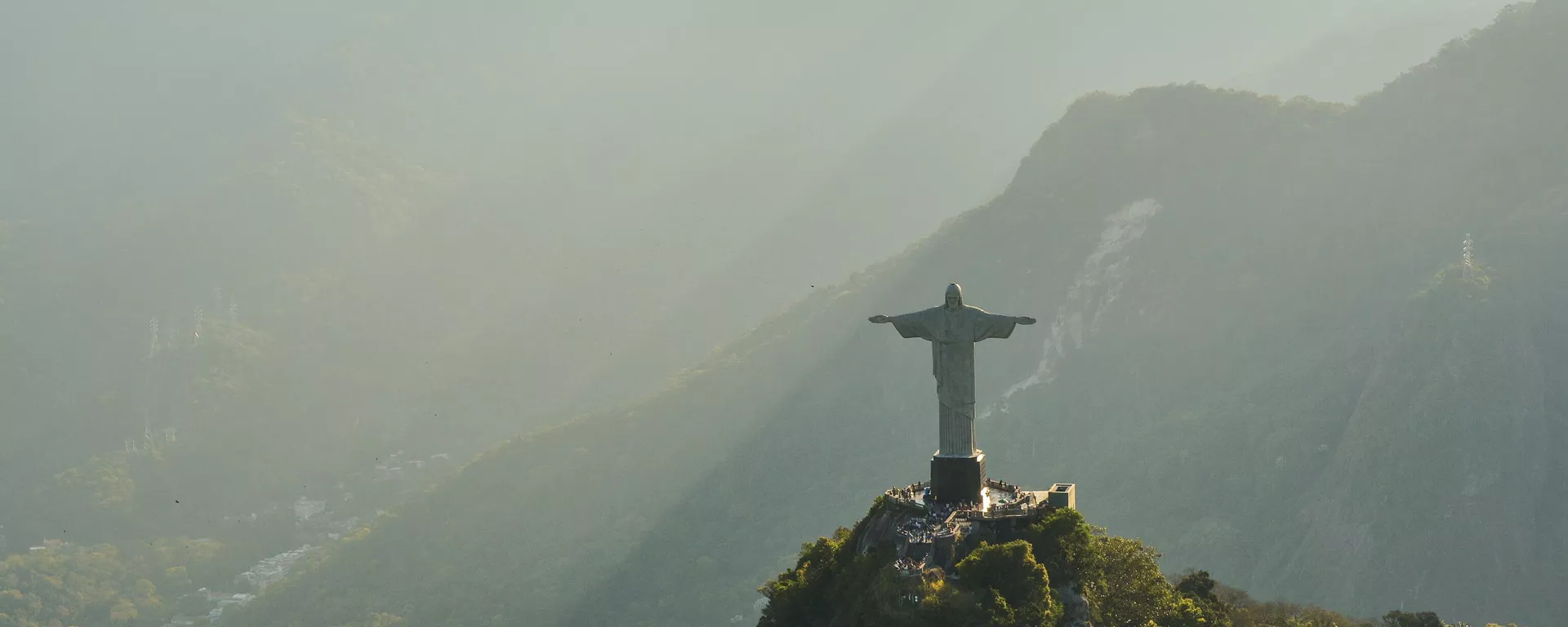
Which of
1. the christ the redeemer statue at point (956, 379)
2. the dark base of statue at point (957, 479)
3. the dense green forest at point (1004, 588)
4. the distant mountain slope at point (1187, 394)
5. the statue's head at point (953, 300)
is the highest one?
the distant mountain slope at point (1187, 394)

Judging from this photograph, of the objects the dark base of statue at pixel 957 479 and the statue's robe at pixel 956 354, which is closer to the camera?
the statue's robe at pixel 956 354

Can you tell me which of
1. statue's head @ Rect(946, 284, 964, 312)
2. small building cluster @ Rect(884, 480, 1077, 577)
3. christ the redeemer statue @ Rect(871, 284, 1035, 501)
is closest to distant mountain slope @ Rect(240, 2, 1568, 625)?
small building cluster @ Rect(884, 480, 1077, 577)

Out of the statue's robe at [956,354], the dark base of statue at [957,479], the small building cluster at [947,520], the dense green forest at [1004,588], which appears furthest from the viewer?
the dark base of statue at [957,479]

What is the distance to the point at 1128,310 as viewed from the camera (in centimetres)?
10944

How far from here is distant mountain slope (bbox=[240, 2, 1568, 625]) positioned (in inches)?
3127

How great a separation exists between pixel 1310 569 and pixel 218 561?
105885 millimetres

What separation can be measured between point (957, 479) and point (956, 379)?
2135mm

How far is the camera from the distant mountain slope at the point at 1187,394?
79438 mm

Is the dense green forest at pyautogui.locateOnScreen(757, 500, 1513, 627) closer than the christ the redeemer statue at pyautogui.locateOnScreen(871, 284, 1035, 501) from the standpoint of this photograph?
Yes

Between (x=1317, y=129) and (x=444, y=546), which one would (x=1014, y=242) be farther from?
(x=444, y=546)

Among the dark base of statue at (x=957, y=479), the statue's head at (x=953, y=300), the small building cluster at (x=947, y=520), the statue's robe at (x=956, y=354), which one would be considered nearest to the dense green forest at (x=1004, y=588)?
the small building cluster at (x=947, y=520)

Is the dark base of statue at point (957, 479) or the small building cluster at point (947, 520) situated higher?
the dark base of statue at point (957, 479)

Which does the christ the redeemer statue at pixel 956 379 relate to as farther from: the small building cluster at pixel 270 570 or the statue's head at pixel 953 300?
the small building cluster at pixel 270 570

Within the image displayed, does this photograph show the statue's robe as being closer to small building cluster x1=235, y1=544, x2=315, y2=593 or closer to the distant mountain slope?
the distant mountain slope
